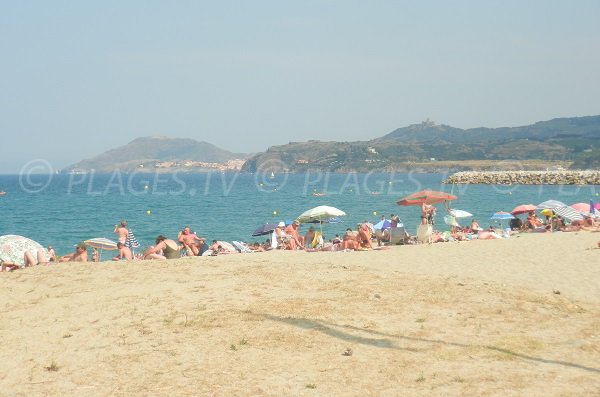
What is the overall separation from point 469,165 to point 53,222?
156 m

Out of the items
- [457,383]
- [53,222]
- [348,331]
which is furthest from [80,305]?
[53,222]

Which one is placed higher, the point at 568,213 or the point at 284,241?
the point at 568,213

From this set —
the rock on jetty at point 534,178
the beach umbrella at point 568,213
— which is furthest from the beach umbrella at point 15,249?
the rock on jetty at point 534,178

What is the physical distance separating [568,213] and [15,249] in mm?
19457

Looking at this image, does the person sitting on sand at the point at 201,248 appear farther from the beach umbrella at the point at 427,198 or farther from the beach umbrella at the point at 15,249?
the beach umbrella at the point at 427,198

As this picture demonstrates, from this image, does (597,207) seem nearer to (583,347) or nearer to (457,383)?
(583,347)

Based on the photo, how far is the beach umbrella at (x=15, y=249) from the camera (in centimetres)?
1670

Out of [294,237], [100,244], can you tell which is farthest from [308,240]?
[100,244]

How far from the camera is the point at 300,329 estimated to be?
9352mm

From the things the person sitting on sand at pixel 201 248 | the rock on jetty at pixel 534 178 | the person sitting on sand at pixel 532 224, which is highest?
the person sitting on sand at pixel 201 248

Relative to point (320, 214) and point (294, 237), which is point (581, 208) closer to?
point (320, 214)

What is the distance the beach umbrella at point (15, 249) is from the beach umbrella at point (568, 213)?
18.7 metres

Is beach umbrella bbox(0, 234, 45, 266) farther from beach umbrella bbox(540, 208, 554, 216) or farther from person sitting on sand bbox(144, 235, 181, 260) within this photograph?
beach umbrella bbox(540, 208, 554, 216)

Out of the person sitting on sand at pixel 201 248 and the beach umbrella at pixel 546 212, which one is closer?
the person sitting on sand at pixel 201 248
